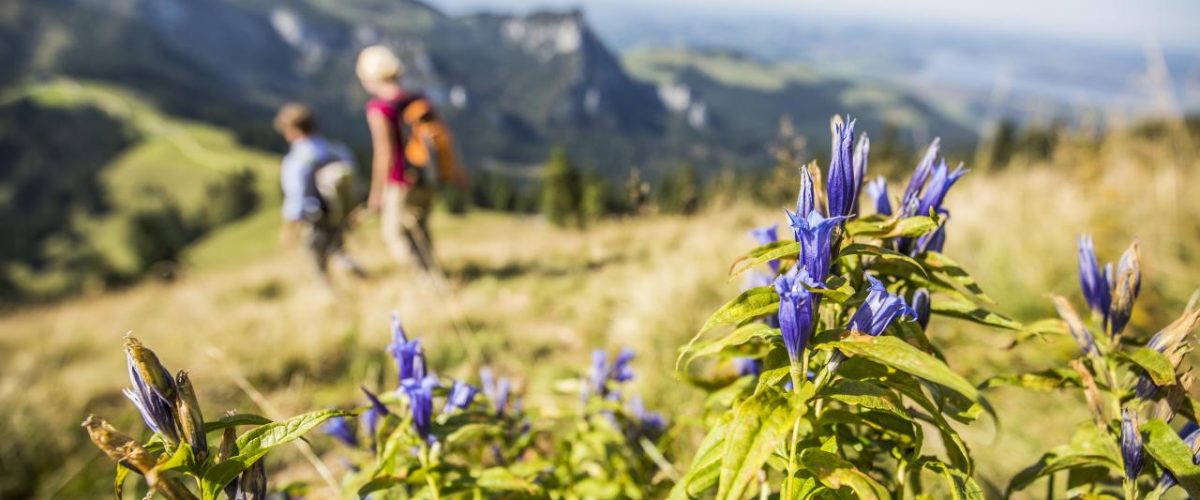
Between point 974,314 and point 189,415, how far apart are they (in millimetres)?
1247

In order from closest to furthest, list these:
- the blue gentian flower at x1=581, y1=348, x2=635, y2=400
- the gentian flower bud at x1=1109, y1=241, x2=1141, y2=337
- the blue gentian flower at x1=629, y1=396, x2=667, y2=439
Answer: the gentian flower bud at x1=1109, y1=241, x2=1141, y2=337 < the blue gentian flower at x1=581, y1=348, x2=635, y2=400 < the blue gentian flower at x1=629, y1=396, x2=667, y2=439

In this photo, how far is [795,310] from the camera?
35.5 inches

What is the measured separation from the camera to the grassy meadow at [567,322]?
3.34m

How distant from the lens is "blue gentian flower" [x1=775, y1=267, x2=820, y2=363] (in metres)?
0.89

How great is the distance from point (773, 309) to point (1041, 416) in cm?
324

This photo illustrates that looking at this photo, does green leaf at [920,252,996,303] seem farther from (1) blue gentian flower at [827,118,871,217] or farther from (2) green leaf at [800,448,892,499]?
(2) green leaf at [800,448,892,499]

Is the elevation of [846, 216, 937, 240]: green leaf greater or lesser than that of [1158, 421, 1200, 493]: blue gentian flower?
greater

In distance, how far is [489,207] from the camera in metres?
70.4

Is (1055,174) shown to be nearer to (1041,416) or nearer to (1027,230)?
(1027,230)

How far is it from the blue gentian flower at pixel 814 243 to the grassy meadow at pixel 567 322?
2.08 feet

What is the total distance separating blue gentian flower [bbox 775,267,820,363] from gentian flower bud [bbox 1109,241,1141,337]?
690 millimetres

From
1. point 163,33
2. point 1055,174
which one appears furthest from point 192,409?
point 163,33

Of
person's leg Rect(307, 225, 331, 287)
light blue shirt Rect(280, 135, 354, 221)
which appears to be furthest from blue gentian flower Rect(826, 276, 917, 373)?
person's leg Rect(307, 225, 331, 287)

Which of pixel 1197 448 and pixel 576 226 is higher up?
Result: pixel 1197 448
